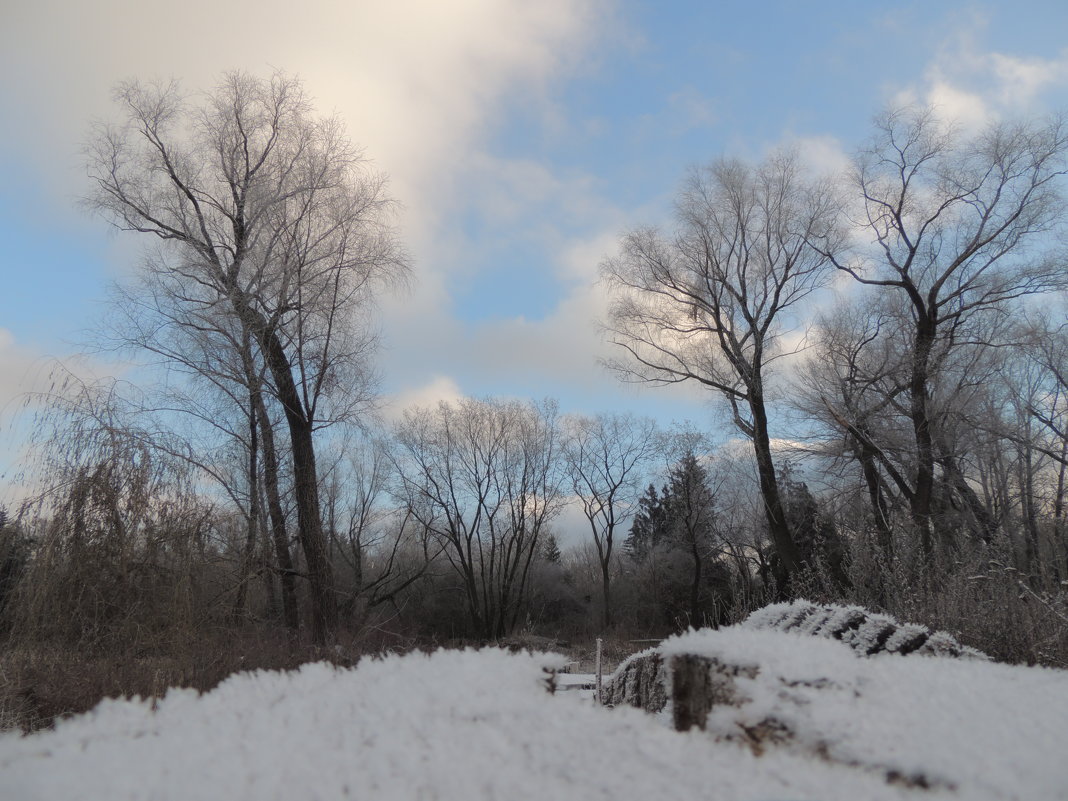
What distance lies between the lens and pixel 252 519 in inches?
299

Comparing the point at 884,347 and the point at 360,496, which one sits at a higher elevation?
the point at 884,347

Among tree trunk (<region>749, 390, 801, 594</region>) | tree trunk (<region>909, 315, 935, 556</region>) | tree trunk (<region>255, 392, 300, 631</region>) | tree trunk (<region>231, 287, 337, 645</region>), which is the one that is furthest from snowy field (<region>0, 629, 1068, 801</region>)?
tree trunk (<region>909, 315, 935, 556</region>)

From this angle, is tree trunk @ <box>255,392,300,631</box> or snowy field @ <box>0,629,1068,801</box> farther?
tree trunk @ <box>255,392,300,631</box>

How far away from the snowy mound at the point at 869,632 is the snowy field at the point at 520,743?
4.16 ft

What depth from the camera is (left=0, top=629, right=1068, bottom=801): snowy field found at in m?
0.87

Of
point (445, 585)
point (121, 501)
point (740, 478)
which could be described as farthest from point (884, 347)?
point (445, 585)

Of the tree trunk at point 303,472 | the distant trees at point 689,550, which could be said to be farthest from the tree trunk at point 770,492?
the distant trees at point 689,550

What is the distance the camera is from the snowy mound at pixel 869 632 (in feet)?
8.48

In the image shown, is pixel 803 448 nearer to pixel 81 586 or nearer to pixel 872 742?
pixel 81 586

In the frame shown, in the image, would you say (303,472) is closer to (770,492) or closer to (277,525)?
(277,525)

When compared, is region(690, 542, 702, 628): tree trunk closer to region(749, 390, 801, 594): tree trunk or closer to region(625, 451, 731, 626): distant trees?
region(625, 451, 731, 626): distant trees

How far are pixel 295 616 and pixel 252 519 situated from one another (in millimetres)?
5552

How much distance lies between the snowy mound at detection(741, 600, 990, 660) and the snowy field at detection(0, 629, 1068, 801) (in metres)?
1.27

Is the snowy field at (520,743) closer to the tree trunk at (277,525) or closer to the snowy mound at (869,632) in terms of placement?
the snowy mound at (869,632)
